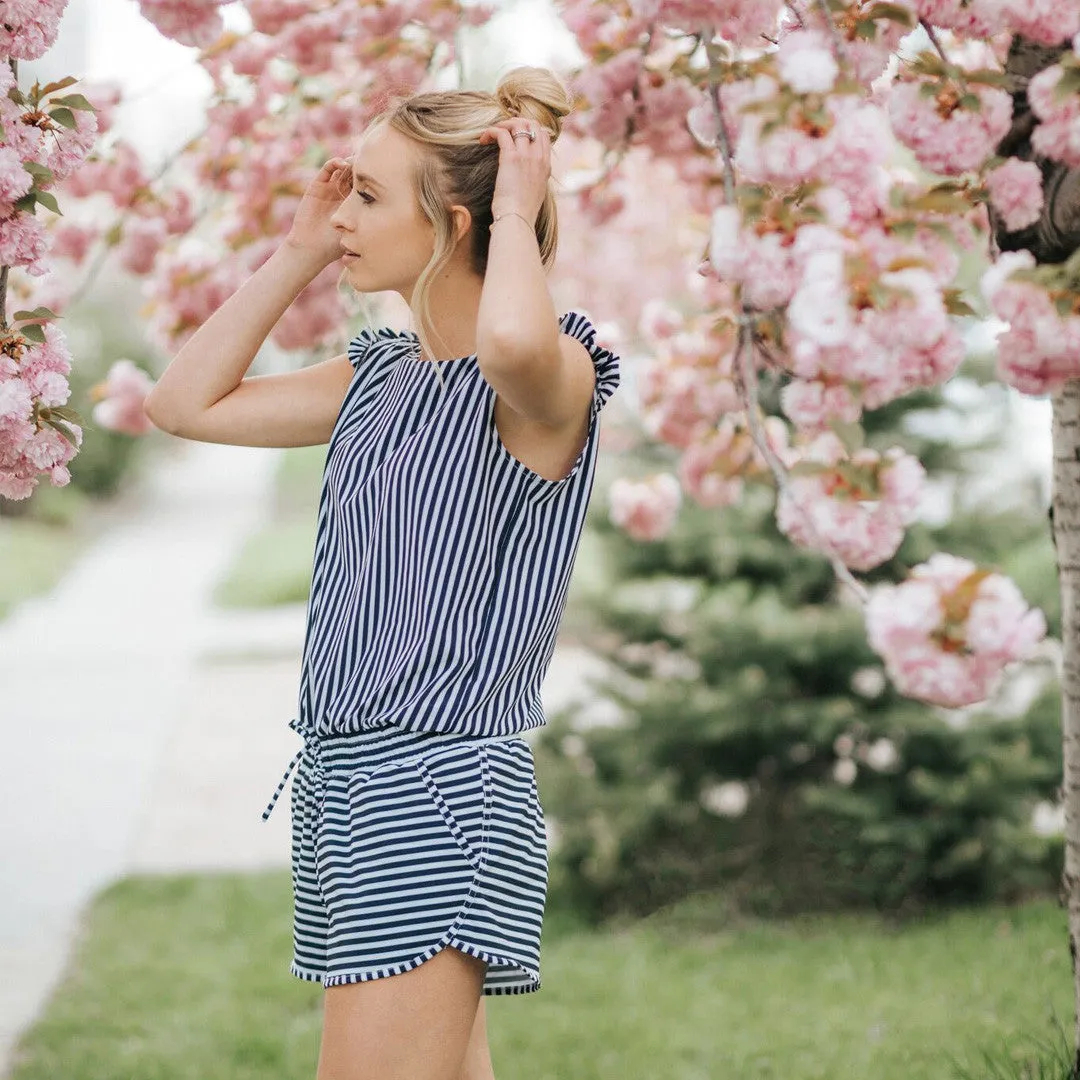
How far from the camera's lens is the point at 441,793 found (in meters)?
1.61

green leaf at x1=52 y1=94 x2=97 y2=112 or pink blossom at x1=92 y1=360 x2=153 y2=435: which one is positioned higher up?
green leaf at x1=52 y1=94 x2=97 y2=112

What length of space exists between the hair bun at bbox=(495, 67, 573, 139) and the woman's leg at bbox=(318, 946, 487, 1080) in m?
0.93

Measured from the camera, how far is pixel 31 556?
464 inches

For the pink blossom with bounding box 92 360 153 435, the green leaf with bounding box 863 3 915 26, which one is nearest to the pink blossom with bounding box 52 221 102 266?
the pink blossom with bounding box 92 360 153 435

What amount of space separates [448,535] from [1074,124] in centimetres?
75

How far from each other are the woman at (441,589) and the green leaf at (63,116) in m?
0.34

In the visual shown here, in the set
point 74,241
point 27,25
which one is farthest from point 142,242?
point 27,25

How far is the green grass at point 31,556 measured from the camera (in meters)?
10.7

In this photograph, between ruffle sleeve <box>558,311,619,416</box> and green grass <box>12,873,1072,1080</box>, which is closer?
ruffle sleeve <box>558,311,619,416</box>

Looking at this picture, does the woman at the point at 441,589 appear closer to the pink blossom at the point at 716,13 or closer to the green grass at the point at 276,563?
the pink blossom at the point at 716,13

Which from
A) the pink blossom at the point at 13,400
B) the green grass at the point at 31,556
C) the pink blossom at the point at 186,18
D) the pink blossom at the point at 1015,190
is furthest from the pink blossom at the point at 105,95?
the green grass at the point at 31,556

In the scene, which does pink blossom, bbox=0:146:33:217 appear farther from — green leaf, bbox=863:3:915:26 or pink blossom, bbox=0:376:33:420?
green leaf, bbox=863:3:915:26

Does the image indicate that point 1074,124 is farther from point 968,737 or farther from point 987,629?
point 968,737

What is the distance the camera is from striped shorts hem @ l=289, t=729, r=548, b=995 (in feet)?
5.21
